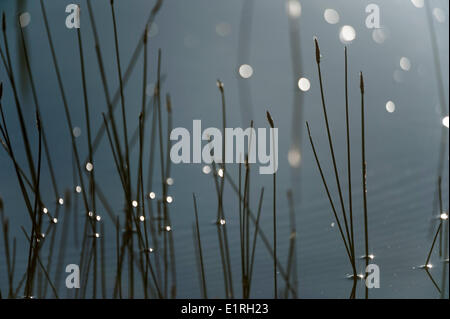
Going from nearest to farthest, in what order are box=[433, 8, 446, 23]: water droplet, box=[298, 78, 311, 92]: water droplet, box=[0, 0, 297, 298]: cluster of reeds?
1. box=[0, 0, 297, 298]: cluster of reeds
2. box=[298, 78, 311, 92]: water droplet
3. box=[433, 8, 446, 23]: water droplet

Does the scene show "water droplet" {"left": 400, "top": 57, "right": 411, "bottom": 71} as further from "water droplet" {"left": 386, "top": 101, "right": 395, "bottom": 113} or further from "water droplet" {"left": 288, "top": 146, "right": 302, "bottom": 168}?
"water droplet" {"left": 288, "top": 146, "right": 302, "bottom": 168}

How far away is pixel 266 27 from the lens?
83 centimetres

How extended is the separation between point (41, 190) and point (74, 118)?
14cm

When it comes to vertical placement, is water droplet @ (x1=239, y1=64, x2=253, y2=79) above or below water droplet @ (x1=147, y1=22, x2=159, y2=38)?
below

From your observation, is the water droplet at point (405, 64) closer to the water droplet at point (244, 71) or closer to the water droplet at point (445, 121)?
the water droplet at point (445, 121)

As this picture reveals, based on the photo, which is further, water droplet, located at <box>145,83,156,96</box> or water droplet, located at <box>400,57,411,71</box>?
water droplet, located at <box>400,57,411,71</box>

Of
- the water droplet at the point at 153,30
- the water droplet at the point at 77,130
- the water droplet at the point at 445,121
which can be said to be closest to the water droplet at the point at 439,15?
the water droplet at the point at 445,121

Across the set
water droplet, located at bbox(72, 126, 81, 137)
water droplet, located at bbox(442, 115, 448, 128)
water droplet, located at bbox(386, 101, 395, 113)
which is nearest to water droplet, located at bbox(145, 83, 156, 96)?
water droplet, located at bbox(72, 126, 81, 137)

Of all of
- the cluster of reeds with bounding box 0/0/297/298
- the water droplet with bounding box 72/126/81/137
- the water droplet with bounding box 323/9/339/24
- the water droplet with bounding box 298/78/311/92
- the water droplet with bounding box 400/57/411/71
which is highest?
the water droplet with bounding box 323/9/339/24

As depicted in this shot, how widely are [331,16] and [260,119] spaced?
252mm

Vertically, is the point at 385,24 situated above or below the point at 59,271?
above

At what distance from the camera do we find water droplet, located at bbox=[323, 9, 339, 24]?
837 millimetres

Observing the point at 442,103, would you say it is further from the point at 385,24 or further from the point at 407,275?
the point at 407,275

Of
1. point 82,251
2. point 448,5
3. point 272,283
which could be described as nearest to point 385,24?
point 448,5
